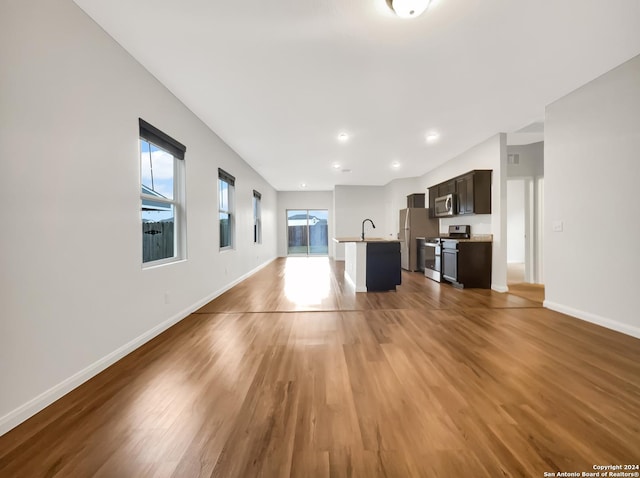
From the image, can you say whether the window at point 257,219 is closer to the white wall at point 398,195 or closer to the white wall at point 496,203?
the white wall at point 398,195

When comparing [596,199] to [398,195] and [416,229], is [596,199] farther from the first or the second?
[398,195]

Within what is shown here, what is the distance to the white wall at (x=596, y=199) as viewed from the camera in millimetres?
2689

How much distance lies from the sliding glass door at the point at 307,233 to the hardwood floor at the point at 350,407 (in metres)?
8.25

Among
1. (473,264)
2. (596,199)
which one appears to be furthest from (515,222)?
(596,199)

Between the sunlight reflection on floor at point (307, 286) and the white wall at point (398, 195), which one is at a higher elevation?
the white wall at point (398, 195)

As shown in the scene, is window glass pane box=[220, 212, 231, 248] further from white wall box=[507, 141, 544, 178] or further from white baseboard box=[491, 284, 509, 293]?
white wall box=[507, 141, 544, 178]

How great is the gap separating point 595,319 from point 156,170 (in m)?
5.33

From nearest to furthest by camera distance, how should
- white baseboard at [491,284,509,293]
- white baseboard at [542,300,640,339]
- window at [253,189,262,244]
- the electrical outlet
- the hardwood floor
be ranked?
1. the hardwood floor
2. white baseboard at [542,300,640,339]
3. the electrical outlet
4. white baseboard at [491,284,509,293]
5. window at [253,189,262,244]

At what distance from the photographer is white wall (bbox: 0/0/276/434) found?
4.92ft

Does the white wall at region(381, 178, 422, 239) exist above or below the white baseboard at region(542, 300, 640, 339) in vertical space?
above

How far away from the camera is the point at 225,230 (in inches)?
209

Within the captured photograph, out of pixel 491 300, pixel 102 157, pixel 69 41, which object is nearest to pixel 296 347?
pixel 102 157

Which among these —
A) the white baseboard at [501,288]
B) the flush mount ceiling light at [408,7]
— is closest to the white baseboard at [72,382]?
the flush mount ceiling light at [408,7]

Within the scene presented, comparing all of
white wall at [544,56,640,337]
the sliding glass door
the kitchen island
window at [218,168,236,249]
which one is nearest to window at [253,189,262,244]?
window at [218,168,236,249]
